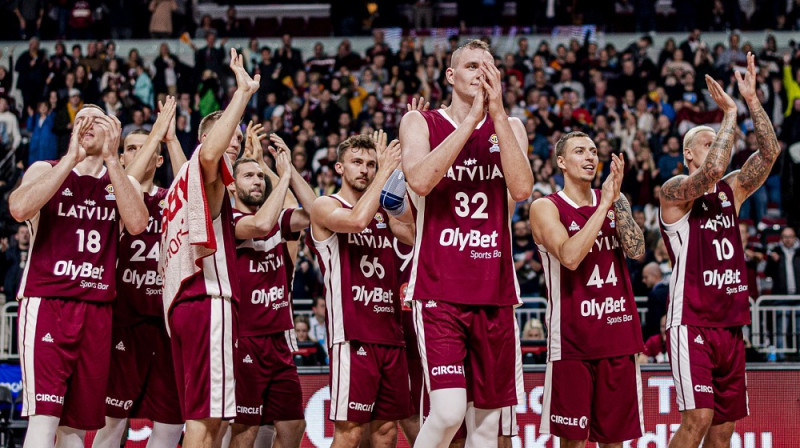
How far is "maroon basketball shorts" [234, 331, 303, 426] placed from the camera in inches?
324

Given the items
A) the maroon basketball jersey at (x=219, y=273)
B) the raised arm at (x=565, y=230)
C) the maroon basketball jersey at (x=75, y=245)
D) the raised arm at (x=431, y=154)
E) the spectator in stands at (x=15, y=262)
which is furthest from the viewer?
the spectator in stands at (x=15, y=262)

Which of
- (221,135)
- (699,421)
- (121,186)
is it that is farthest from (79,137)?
(699,421)

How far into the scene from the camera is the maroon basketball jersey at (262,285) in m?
8.41

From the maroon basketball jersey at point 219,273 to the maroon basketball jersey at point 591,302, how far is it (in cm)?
250

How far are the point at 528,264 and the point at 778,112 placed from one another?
8040mm

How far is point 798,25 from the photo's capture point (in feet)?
78.2

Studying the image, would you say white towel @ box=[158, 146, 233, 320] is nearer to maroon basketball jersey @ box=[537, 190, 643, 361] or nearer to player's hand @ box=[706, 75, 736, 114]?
maroon basketball jersey @ box=[537, 190, 643, 361]

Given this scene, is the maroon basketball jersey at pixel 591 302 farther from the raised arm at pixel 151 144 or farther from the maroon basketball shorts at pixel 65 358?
the maroon basketball shorts at pixel 65 358

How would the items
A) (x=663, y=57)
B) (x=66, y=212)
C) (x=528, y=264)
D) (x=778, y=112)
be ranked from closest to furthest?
(x=66, y=212) → (x=528, y=264) → (x=778, y=112) → (x=663, y=57)

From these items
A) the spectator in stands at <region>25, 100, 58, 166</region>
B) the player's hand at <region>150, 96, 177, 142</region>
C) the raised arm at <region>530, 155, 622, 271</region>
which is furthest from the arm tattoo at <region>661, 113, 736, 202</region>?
the spectator in stands at <region>25, 100, 58, 166</region>

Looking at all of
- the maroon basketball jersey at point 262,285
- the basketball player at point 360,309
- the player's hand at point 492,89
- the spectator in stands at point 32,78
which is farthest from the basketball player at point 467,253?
the spectator in stands at point 32,78

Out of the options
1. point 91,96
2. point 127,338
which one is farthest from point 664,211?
point 91,96

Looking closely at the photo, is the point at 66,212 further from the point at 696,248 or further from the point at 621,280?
the point at 696,248

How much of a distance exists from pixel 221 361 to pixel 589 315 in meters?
2.83
